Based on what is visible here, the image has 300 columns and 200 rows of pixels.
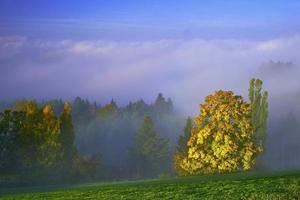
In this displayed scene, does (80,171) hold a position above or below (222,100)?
below

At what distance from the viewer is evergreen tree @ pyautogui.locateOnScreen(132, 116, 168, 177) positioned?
11981 centimetres

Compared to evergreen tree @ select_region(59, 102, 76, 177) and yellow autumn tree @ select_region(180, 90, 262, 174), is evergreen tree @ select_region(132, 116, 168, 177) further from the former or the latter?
yellow autumn tree @ select_region(180, 90, 262, 174)

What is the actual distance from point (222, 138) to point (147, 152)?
55.1 metres

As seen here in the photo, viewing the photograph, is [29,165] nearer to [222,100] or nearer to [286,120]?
[222,100]

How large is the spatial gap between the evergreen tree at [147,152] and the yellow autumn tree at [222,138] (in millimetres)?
50675

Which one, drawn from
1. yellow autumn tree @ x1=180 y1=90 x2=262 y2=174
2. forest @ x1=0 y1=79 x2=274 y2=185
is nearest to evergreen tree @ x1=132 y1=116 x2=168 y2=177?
forest @ x1=0 y1=79 x2=274 y2=185

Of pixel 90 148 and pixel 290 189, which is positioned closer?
pixel 290 189

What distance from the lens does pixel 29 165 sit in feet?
294

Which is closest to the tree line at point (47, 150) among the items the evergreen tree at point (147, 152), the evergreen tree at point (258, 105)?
the evergreen tree at point (147, 152)

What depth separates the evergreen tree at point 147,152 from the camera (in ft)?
393

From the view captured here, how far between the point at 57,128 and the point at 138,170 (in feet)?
100

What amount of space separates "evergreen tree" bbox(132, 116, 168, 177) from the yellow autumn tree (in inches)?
1995

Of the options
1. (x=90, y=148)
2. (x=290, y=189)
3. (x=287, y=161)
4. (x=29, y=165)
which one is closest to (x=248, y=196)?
(x=290, y=189)

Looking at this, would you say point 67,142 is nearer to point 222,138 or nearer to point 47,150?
point 47,150
